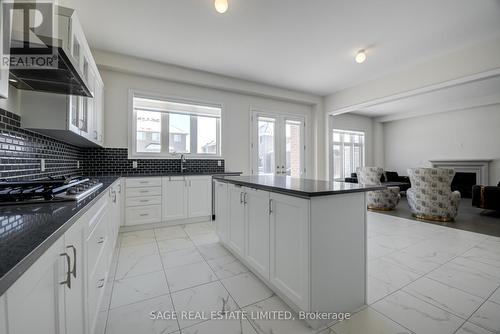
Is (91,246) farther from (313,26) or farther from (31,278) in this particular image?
(313,26)

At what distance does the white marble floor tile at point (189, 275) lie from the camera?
6.17 feet

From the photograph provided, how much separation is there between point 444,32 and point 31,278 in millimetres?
4507

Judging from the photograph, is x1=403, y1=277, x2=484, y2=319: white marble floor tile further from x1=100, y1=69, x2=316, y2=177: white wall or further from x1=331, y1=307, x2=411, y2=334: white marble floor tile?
x1=100, y1=69, x2=316, y2=177: white wall

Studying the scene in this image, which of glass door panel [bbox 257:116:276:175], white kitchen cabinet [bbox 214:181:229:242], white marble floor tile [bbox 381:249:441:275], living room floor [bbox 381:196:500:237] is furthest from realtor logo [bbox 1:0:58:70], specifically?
living room floor [bbox 381:196:500:237]

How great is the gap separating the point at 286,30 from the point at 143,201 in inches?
129

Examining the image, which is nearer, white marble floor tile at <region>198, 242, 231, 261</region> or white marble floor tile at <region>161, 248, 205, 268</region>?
white marble floor tile at <region>161, 248, 205, 268</region>

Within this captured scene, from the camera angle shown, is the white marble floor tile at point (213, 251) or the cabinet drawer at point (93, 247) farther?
the white marble floor tile at point (213, 251)

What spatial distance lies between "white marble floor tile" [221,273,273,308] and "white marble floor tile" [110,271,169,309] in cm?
55

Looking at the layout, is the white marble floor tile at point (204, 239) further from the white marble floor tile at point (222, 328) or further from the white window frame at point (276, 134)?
the white window frame at point (276, 134)

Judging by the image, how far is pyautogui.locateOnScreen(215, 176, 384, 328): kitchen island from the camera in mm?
1369

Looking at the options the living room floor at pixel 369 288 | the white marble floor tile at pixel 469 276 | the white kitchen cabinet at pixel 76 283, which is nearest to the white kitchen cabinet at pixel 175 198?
the living room floor at pixel 369 288

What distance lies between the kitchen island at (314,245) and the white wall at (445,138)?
731 cm

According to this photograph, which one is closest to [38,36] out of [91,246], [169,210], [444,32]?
[91,246]

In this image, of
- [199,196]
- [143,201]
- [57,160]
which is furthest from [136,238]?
[57,160]
